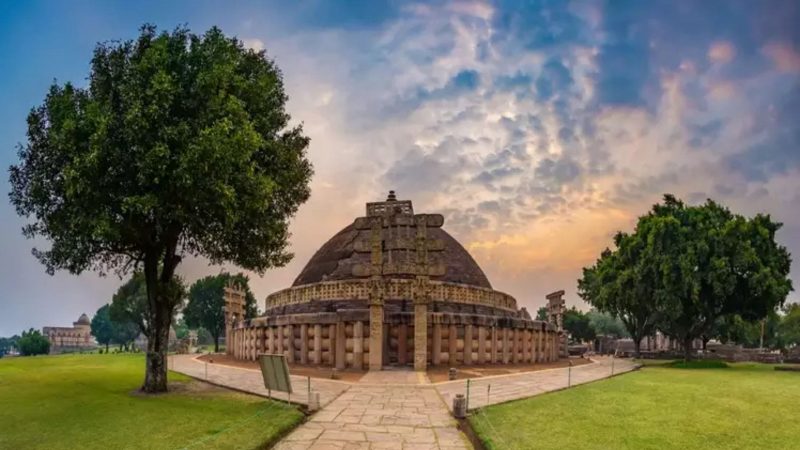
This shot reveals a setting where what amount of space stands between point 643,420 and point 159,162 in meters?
12.3

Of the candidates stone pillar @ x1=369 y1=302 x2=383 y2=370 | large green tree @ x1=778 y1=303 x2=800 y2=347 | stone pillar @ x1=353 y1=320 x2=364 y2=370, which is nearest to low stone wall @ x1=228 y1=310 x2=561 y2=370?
stone pillar @ x1=353 y1=320 x2=364 y2=370

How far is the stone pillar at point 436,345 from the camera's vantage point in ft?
76.4

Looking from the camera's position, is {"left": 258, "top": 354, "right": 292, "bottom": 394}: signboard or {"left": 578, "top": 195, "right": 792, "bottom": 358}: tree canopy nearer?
{"left": 258, "top": 354, "right": 292, "bottom": 394}: signboard

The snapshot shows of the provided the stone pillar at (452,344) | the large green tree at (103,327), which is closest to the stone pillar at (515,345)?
the stone pillar at (452,344)

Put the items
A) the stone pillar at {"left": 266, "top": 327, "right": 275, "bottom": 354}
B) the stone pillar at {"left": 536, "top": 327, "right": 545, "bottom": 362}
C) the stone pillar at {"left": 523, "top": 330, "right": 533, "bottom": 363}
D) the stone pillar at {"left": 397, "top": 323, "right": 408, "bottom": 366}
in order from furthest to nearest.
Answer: the stone pillar at {"left": 536, "top": 327, "right": 545, "bottom": 362}
the stone pillar at {"left": 523, "top": 330, "right": 533, "bottom": 363}
the stone pillar at {"left": 266, "top": 327, "right": 275, "bottom": 354}
the stone pillar at {"left": 397, "top": 323, "right": 408, "bottom": 366}

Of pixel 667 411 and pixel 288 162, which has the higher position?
pixel 288 162

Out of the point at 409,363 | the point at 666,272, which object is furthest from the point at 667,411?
the point at 666,272

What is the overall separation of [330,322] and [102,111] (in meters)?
13.1

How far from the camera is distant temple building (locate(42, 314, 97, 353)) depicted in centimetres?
11309

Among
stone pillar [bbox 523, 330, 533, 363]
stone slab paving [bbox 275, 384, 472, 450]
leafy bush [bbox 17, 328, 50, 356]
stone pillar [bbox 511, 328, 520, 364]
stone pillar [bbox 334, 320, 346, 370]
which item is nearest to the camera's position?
stone slab paving [bbox 275, 384, 472, 450]

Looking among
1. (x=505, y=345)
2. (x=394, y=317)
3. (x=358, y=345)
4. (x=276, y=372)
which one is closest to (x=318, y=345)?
(x=358, y=345)

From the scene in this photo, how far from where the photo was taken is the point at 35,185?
14.4 metres

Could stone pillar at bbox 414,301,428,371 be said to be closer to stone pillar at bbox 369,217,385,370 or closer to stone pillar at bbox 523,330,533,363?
stone pillar at bbox 369,217,385,370

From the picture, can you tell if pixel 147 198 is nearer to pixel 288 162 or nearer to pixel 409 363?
pixel 288 162
